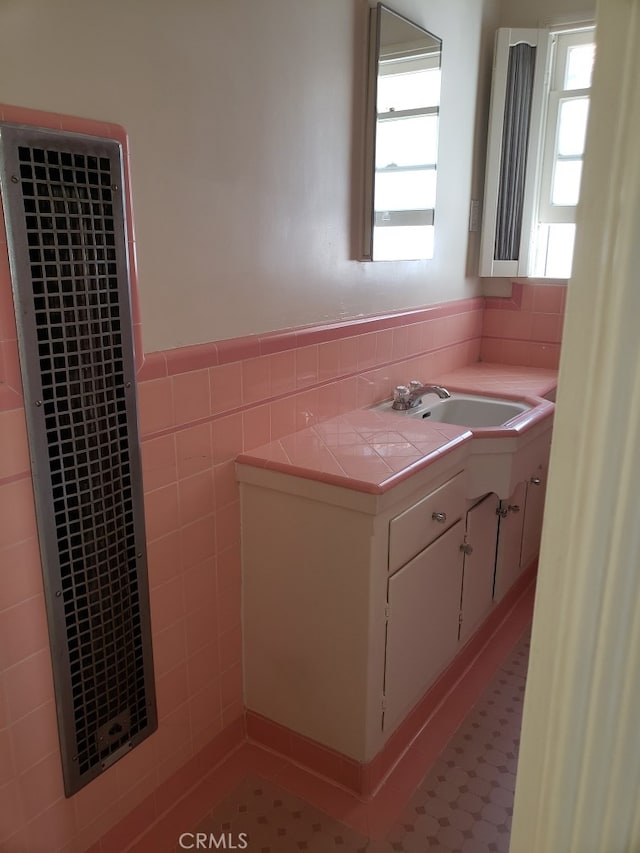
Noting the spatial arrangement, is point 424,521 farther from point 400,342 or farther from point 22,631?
point 22,631

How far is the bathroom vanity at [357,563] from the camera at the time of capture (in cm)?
166

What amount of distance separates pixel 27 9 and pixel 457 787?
2013 mm

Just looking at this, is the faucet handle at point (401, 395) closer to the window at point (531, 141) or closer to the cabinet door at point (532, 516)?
the cabinet door at point (532, 516)

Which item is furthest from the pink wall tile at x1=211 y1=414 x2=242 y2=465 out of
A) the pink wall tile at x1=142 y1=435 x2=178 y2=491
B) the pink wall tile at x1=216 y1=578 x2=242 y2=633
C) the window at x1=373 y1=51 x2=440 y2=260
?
the window at x1=373 y1=51 x2=440 y2=260

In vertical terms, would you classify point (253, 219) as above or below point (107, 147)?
below

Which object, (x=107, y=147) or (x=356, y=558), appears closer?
(x=107, y=147)

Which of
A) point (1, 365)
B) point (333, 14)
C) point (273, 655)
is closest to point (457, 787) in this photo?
point (273, 655)

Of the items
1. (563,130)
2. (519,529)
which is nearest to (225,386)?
(519,529)

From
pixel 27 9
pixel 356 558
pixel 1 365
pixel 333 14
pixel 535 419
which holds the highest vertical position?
pixel 333 14

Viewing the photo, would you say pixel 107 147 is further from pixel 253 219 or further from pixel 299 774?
pixel 299 774

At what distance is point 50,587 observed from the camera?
134cm

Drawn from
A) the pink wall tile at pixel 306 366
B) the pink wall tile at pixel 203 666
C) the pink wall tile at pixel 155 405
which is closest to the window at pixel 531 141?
the pink wall tile at pixel 306 366

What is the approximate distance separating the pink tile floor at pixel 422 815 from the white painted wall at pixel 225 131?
1.21m

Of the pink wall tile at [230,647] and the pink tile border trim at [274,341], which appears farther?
the pink wall tile at [230,647]
